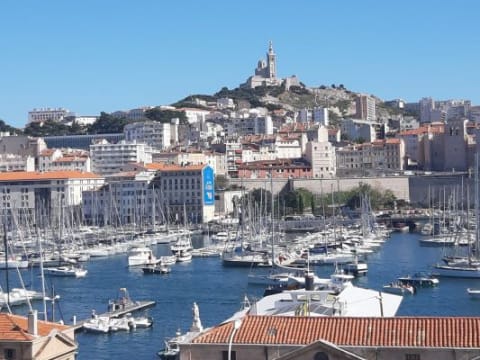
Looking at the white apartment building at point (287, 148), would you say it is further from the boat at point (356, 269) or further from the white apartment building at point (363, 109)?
the boat at point (356, 269)

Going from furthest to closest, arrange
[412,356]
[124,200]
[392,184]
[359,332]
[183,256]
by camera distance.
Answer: [392,184], [124,200], [183,256], [359,332], [412,356]

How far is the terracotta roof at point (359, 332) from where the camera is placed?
9906 mm

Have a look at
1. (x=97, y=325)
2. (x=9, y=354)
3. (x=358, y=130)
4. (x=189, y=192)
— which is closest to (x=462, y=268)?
(x=97, y=325)

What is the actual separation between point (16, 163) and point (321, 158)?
23.2 metres

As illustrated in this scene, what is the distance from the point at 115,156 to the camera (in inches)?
2975

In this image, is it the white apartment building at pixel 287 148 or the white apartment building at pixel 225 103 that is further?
the white apartment building at pixel 225 103

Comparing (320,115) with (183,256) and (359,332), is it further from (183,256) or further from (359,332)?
(359,332)

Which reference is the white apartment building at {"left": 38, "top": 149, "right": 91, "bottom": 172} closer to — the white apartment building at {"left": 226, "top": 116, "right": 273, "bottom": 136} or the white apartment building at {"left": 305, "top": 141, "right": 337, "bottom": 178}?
the white apartment building at {"left": 305, "top": 141, "right": 337, "bottom": 178}

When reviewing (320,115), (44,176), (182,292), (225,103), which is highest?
(225,103)

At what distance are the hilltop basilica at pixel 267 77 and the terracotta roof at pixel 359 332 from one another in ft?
A: 341

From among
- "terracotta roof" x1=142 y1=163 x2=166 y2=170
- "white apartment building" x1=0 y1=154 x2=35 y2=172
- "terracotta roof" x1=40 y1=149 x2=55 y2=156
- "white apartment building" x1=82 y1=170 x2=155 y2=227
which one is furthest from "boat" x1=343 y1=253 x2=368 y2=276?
"terracotta roof" x1=40 y1=149 x2=55 y2=156

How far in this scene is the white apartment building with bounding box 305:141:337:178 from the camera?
240ft

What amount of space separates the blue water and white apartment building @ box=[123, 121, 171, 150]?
4181 centimetres

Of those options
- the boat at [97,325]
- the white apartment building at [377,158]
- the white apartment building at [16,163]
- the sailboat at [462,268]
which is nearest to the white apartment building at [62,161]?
the white apartment building at [16,163]
